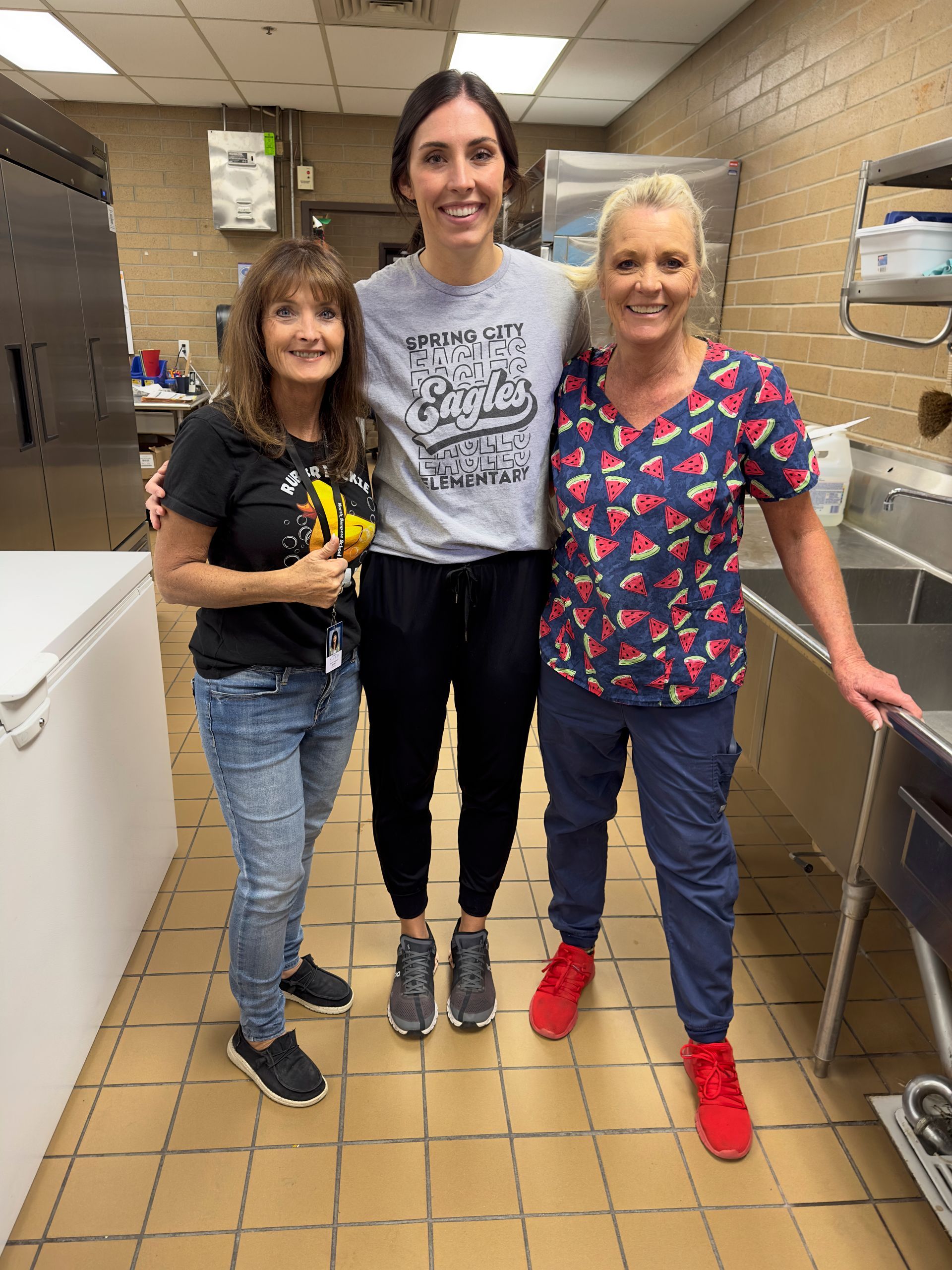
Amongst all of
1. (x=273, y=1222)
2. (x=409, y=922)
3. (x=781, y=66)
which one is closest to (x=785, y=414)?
(x=409, y=922)

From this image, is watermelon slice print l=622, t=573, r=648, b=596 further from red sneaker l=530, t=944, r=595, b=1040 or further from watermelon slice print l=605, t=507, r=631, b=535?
red sneaker l=530, t=944, r=595, b=1040

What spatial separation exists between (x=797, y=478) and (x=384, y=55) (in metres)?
4.43

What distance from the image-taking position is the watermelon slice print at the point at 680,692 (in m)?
1.36

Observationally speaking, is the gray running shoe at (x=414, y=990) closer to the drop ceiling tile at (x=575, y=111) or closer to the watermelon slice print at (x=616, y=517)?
the watermelon slice print at (x=616, y=517)

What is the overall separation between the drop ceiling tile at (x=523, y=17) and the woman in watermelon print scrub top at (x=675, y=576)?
3.15 meters

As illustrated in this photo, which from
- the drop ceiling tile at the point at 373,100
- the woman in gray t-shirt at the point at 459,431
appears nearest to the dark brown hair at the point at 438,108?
the woman in gray t-shirt at the point at 459,431

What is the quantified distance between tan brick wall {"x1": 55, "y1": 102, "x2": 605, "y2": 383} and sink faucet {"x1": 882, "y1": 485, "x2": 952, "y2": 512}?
4974 millimetres

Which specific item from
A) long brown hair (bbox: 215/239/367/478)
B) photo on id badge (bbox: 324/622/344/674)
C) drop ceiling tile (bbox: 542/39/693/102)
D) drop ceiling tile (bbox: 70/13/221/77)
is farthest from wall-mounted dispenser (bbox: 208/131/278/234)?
photo on id badge (bbox: 324/622/344/674)

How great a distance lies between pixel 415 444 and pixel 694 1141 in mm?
1317

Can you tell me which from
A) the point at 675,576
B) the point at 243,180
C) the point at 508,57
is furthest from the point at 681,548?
the point at 243,180

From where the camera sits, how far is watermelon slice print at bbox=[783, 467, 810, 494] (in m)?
1.27

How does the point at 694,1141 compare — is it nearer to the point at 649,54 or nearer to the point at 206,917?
the point at 206,917

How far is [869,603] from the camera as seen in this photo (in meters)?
2.08

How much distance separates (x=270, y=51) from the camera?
448cm
